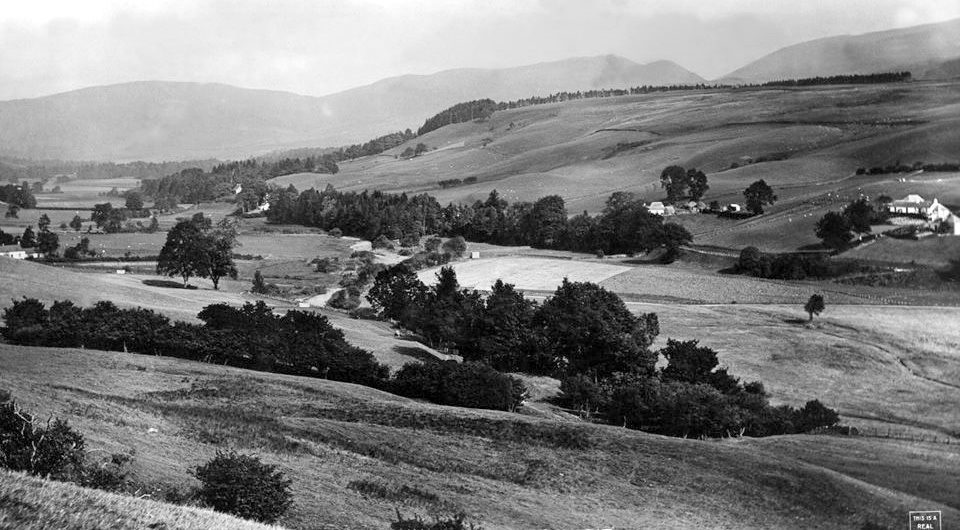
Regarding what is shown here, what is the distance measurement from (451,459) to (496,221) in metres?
77.1

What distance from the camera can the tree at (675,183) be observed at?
98.3 meters

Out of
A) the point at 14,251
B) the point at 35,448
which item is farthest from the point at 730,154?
the point at 35,448

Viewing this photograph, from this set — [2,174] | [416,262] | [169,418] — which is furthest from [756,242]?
[2,174]

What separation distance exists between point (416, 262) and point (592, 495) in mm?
61903

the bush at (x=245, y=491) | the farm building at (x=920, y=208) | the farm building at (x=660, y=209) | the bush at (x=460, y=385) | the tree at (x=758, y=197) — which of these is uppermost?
the tree at (x=758, y=197)

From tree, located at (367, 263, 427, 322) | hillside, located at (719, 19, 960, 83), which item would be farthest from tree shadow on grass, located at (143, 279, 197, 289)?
hillside, located at (719, 19, 960, 83)

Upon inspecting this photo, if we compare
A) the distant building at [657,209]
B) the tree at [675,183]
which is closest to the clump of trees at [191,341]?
the distant building at [657,209]

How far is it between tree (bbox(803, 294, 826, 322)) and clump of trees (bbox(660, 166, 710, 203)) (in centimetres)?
4689

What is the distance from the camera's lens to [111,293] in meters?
57.5

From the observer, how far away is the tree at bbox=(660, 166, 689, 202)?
9835cm

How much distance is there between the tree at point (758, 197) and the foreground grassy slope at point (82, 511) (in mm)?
68890

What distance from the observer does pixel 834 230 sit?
5356cm

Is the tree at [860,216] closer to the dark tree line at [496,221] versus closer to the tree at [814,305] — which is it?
the tree at [814,305]

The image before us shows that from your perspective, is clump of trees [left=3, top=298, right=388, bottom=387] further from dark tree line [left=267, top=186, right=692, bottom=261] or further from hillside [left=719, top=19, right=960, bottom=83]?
hillside [left=719, top=19, right=960, bottom=83]
